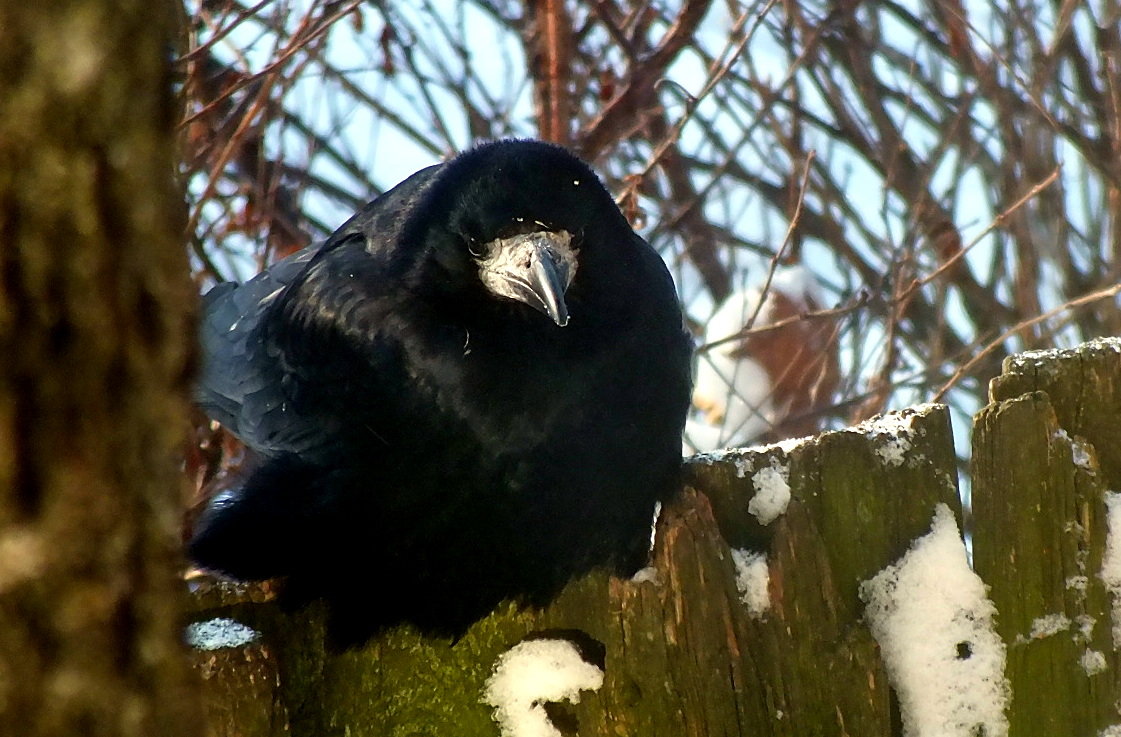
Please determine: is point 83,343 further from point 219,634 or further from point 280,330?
point 280,330

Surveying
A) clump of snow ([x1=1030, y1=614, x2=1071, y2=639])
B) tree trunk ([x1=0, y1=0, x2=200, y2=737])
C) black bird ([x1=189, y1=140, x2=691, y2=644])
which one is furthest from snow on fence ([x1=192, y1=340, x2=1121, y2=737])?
tree trunk ([x1=0, y1=0, x2=200, y2=737])

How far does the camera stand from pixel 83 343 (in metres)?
0.87

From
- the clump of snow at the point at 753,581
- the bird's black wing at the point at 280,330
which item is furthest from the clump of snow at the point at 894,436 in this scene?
the bird's black wing at the point at 280,330

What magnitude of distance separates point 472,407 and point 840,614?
811 millimetres

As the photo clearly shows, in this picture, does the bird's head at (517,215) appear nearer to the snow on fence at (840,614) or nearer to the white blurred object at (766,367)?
the snow on fence at (840,614)

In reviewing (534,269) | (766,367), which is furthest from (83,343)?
(766,367)

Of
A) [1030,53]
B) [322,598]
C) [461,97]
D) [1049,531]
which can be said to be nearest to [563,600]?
[322,598]

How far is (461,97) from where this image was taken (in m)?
4.86

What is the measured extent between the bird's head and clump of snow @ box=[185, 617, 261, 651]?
889 millimetres

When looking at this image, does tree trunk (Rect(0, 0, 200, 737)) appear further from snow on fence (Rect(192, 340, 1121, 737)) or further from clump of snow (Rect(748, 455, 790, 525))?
clump of snow (Rect(748, 455, 790, 525))

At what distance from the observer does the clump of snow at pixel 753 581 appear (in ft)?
6.74

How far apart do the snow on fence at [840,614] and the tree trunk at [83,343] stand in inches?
45.8

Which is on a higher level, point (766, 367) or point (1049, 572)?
point (766, 367)

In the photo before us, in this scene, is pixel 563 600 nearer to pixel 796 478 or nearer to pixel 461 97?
pixel 796 478
